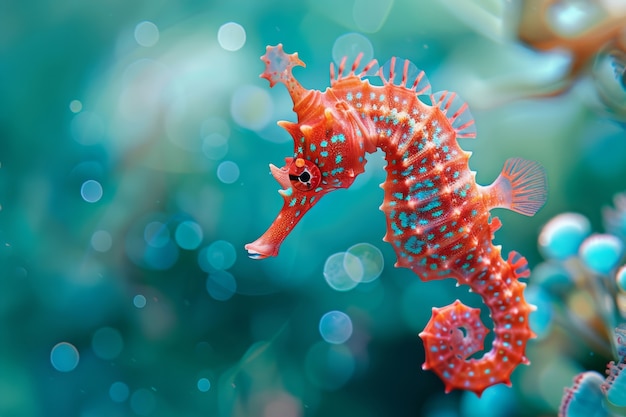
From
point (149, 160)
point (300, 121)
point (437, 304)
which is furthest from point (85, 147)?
point (437, 304)

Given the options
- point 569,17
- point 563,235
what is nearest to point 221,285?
point 563,235

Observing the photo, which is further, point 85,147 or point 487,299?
point 85,147

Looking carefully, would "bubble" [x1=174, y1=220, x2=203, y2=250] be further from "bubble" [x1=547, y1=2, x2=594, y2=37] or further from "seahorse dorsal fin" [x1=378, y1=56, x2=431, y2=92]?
"bubble" [x1=547, y1=2, x2=594, y2=37]

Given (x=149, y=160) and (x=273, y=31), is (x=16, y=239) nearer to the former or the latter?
(x=149, y=160)

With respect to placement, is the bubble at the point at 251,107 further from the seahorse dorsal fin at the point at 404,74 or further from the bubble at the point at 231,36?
the seahorse dorsal fin at the point at 404,74

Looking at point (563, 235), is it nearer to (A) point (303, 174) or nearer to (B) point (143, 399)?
(A) point (303, 174)

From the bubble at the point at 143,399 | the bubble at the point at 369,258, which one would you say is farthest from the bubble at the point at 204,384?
the bubble at the point at 369,258

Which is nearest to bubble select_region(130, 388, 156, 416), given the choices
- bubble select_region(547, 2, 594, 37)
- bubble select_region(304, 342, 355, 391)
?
bubble select_region(304, 342, 355, 391)
